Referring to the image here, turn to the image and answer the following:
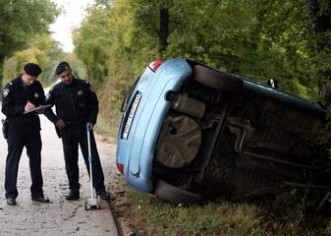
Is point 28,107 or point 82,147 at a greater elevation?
point 28,107

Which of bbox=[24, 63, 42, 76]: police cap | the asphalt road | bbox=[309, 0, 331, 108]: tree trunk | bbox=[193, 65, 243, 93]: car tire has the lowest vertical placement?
the asphalt road

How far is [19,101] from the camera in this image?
7.85 metres

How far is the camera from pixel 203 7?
40.1ft

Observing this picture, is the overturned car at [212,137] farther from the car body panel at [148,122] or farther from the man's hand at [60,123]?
the man's hand at [60,123]

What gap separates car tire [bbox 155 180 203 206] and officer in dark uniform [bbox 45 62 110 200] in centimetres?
154

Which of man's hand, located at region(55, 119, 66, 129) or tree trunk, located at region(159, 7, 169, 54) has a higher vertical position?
tree trunk, located at region(159, 7, 169, 54)

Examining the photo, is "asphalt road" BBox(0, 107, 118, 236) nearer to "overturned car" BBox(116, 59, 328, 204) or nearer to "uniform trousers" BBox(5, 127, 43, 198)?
"uniform trousers" BBox(5, 127, 43, 198)

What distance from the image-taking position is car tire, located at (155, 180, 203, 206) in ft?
21.9

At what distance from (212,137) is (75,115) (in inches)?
84.3

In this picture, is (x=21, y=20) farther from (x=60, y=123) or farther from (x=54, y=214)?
(x=54, y=214)

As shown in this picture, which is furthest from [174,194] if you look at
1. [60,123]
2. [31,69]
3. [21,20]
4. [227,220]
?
[21,20]

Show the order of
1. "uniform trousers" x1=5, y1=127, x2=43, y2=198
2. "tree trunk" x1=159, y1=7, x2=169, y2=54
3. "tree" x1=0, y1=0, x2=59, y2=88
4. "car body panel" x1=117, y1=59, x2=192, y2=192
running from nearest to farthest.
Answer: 1. "car body panel" x1=117, y1=59, x2=192, y2=192
2. "uniform trousers" x1=5, y1=127, x2=43, y2=198
3. "tree trunk" x1=159, y1=7, x2=169, y2=54
4. "tree" x1=0, y1=0, x2=59, y2=88

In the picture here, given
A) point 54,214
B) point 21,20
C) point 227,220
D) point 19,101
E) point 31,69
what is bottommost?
point 54,214

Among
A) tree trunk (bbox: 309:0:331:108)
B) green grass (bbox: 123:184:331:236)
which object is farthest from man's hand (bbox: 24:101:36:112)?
tree trunk (bbox: 309:0:331:108)
